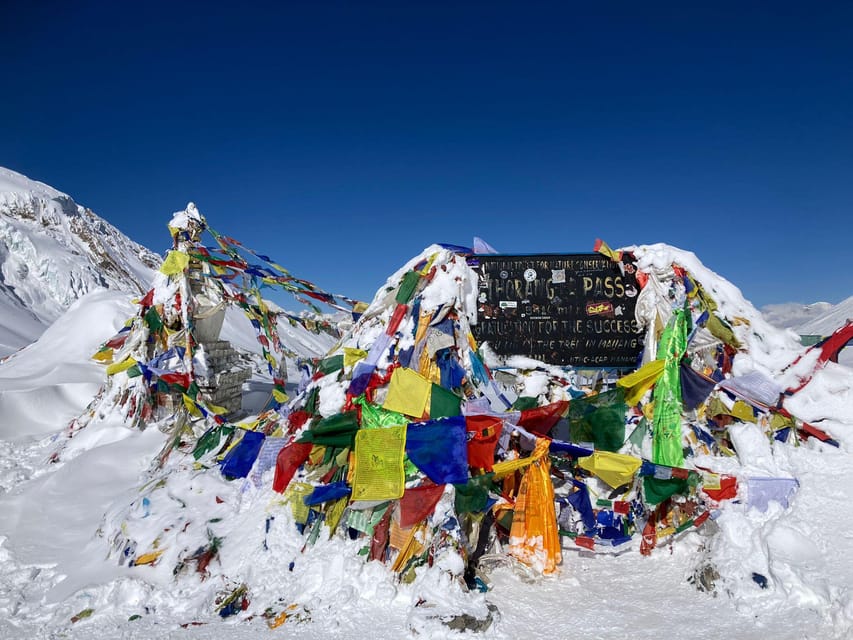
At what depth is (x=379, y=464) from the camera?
5.33m

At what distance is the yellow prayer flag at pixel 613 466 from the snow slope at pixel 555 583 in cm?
77

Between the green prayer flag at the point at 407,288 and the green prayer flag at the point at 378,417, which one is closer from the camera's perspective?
the green prayer flag at the point at 378,417

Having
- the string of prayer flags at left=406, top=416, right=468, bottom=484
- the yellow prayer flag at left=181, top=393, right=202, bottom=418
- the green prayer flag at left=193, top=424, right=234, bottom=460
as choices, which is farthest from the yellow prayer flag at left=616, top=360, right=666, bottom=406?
the yellow prayer flag at left=181, top=393, right=202, bottom=418

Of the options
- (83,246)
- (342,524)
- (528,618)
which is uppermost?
(83,246)

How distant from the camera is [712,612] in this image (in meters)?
4.37

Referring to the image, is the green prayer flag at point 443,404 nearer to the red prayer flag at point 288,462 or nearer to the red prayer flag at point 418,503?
the red prayer flag at point 418,503

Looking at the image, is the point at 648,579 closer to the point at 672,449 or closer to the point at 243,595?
the point at 672,449

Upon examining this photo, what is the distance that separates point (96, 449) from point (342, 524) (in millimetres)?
5189

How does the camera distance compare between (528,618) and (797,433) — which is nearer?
(528,618)

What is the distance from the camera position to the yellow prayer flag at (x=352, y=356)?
254 inches

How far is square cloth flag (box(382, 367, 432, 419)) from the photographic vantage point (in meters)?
5.66

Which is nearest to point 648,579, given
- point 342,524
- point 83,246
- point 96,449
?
point 342,524

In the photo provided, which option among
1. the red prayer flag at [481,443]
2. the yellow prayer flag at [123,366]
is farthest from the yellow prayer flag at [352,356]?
the yellow prayer flag at [123,366]

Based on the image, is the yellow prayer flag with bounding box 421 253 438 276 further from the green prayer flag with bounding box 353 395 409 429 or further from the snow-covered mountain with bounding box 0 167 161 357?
the snow-covered mountain with bounding box 0 167 161 357
